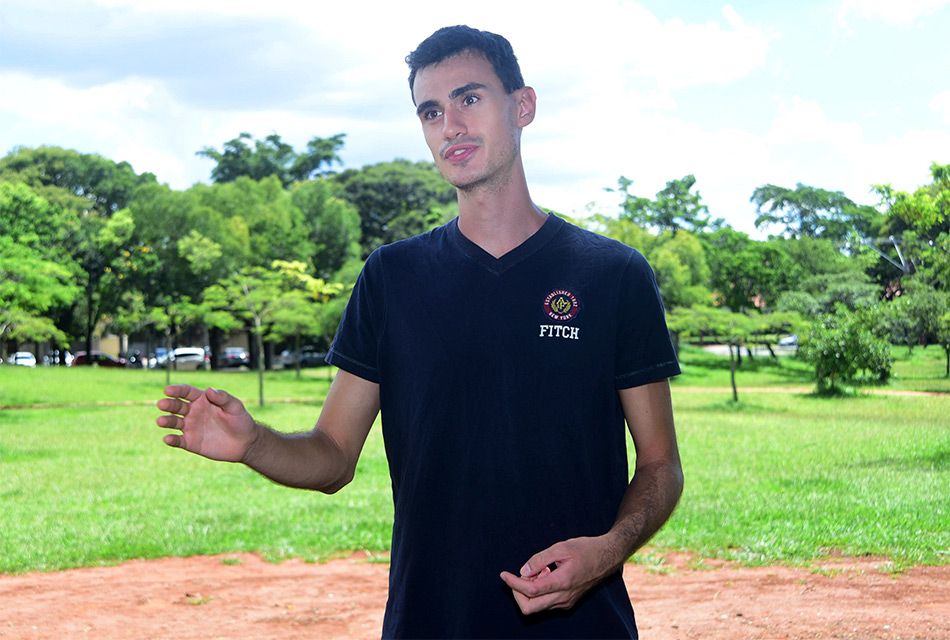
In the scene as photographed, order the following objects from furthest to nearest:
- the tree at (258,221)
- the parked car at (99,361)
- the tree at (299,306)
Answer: the parked car at (99,361), the tree at (258,221), the tree at (299,306)

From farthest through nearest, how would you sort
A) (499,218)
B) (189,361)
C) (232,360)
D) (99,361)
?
(189,361), (232,360), (99,361), (499,218)

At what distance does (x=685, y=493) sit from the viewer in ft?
28.8

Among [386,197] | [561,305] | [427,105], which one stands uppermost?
[386,197]

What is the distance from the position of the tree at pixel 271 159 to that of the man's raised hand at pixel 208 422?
42.1 meters

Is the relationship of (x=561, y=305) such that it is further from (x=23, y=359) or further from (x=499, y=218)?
(x=23, y=359)

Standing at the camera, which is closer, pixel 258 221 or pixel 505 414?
pixel 505 414

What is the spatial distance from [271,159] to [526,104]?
43.3m

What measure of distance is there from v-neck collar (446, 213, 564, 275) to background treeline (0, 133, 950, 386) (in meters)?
12.5

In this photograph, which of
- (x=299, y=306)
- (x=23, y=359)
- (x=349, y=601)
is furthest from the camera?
(x=23, y=359)

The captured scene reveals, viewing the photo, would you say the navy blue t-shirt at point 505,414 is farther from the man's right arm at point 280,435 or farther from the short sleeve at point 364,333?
the man's right arm at point 280,435

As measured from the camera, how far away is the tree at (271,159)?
4309cm

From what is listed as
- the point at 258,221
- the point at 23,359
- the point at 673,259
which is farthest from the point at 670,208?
the point at 23,359

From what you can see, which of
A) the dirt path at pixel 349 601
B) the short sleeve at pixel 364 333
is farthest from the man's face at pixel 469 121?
the dirt path at pixel 349 601

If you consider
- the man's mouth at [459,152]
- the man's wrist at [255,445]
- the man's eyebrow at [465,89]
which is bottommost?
the man's wrist at [255,445]
